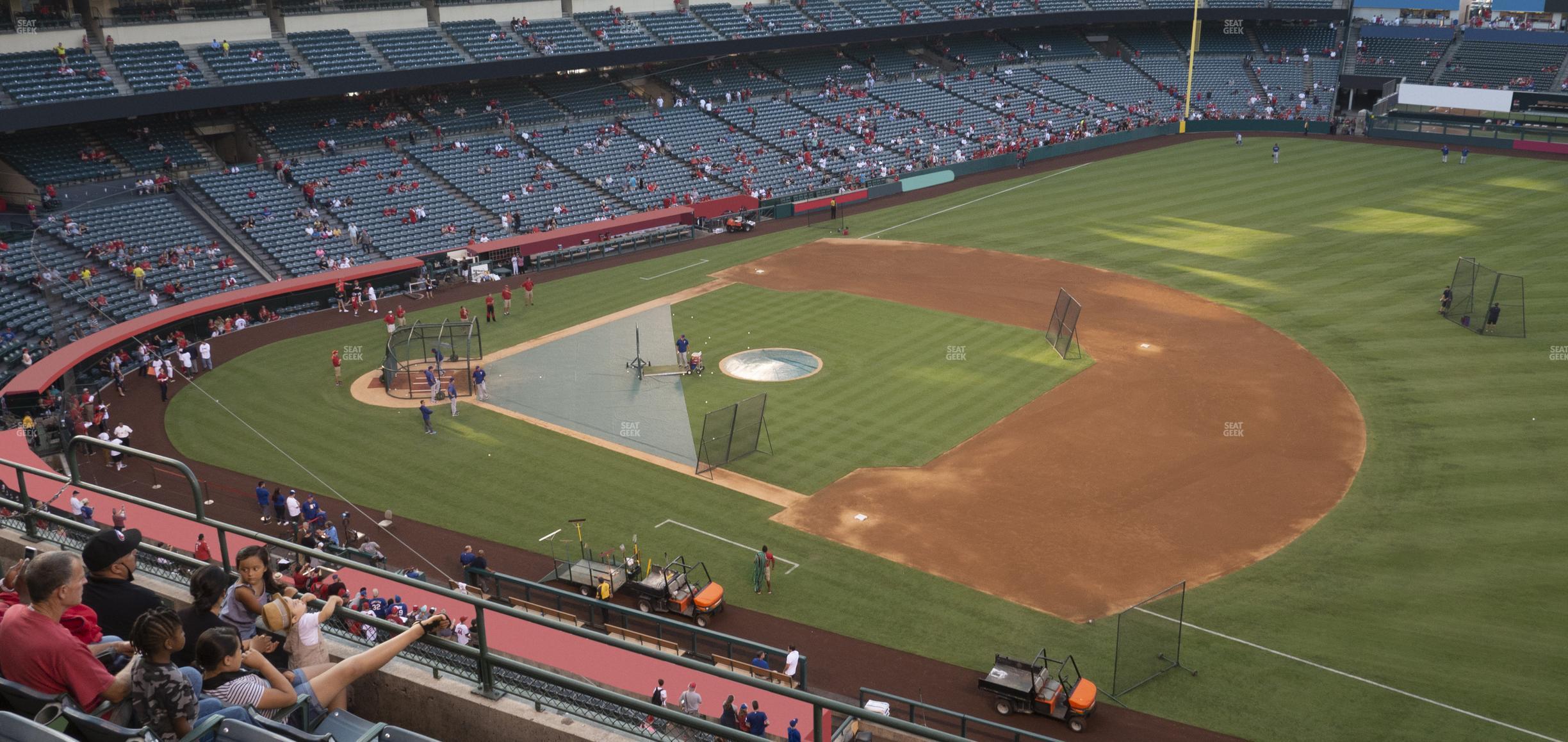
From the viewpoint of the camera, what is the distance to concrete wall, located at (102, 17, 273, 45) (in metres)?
50.8

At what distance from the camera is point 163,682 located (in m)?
7.02

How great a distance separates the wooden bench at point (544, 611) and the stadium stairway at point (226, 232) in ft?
91.2

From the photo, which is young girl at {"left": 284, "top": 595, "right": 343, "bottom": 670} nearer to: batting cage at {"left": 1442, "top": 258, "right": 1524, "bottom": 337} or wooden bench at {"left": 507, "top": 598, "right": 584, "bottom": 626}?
wooden bench at {"left": 507, "top": 598, "right": 584, "bottom": 626}

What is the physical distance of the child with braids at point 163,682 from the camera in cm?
700

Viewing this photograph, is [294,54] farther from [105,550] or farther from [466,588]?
[105,550]

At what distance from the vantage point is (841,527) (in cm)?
2867

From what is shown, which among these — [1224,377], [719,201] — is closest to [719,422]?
[1224,377]

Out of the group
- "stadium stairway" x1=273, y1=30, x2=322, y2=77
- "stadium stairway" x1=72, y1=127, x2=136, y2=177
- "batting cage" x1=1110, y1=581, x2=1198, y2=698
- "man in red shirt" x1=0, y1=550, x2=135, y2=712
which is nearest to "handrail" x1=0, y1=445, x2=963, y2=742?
"man in red shirt" x1=0, y1=550, x2=135, y2=712

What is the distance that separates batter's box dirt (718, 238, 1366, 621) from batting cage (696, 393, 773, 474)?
328cm

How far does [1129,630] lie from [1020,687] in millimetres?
3114

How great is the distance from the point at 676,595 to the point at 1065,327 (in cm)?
2165

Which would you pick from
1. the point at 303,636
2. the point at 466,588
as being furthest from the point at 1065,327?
the point at 303,636

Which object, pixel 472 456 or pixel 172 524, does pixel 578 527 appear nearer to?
pixel 472 456

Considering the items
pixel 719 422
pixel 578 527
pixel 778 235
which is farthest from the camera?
pixel 778 235
